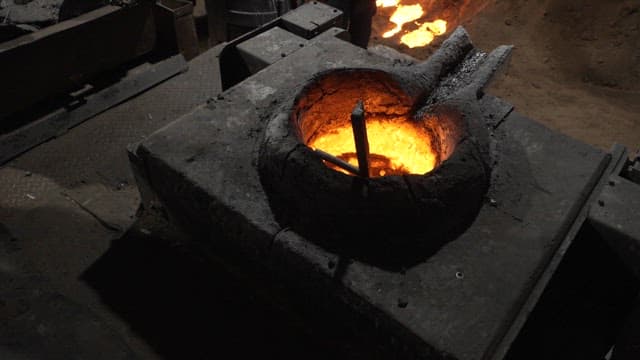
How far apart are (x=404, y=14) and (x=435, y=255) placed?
5952 mm

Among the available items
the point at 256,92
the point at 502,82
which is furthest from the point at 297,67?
the point at 502,82

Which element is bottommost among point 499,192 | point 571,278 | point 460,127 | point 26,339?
point 26,339

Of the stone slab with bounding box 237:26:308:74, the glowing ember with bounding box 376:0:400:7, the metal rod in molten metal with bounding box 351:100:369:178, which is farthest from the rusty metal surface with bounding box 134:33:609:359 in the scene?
the glowing ember with bounding box 376:0:400:7

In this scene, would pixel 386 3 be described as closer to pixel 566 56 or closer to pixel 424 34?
pixel 424 34

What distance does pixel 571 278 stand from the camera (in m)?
3.67

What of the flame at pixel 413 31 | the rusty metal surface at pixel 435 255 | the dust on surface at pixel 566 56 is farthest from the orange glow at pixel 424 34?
the rusty metal surface at pixel 435 255

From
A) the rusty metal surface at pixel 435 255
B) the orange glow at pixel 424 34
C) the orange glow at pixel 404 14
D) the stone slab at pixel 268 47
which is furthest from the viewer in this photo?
the orange glow at pixel 404 14

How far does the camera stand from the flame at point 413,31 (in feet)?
25.0

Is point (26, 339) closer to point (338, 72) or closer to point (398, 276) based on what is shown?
point (398, 276)

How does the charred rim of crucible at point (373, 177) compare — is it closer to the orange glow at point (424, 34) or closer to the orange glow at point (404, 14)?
the orange glow at point (424, 34)

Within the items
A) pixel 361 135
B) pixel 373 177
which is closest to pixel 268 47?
pixel 373 177

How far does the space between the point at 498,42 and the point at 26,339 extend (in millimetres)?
6579

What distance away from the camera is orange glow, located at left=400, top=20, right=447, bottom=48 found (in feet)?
24.9

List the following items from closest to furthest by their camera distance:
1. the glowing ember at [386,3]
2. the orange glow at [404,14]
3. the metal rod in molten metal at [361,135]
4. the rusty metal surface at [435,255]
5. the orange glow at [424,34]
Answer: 1. the metal rod in molten metal at [361,135]
2. the rusty metal surface at [435,255]
3. the orange glow at [424,34]
4. the orange glow at [404,14]
5. the glowing ember at [386,3]
